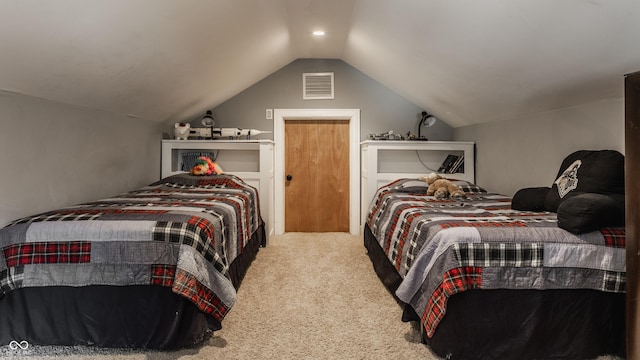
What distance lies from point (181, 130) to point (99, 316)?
273 cm

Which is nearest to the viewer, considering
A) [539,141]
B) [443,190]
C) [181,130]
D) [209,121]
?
[539,141]

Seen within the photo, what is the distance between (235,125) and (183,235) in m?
2.95

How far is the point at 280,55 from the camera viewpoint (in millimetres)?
4188

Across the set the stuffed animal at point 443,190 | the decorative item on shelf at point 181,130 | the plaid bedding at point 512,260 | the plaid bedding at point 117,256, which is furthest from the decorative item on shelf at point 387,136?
the plaid bedding at point 117,256

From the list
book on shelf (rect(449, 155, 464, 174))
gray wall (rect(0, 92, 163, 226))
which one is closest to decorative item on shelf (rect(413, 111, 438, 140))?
book on shelf (rect(449, 155, 464, 174))

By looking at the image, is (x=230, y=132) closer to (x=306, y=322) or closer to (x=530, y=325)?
(x=306, y=322)

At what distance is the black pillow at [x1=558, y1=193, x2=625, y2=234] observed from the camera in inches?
69.5

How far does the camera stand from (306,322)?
2.26 metres

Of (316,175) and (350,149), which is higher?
(350,149)

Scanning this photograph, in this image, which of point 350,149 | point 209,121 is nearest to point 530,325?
point 350,149

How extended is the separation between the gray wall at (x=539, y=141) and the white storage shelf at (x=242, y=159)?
227cm

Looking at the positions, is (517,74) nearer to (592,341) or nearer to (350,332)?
(592,341)

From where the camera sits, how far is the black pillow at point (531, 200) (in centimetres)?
243

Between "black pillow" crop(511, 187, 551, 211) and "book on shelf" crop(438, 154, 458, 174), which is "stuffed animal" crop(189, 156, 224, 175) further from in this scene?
"black pillow" crop(511, 187, 551, 211)
